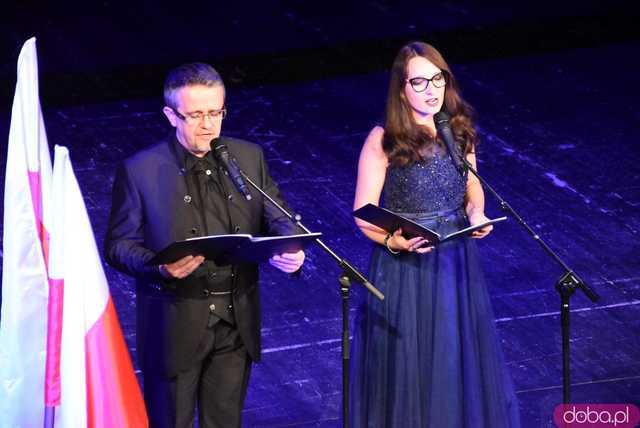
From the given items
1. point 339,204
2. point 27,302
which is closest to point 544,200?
point 339,204

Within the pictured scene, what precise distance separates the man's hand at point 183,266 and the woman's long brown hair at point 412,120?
1059mm

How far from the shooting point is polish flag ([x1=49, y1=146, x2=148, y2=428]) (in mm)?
3602

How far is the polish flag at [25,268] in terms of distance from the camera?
370 centimetres

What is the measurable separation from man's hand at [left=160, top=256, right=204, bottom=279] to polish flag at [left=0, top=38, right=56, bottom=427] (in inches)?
14.8

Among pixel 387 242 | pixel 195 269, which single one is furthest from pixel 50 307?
pixel 387 242

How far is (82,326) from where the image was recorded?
3635 mm

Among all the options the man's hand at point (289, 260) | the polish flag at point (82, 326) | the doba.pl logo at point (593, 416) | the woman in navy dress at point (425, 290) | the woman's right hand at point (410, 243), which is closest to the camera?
the polish flag at point (82, 326)

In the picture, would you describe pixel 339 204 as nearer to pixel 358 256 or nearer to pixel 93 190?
pixel 358 256

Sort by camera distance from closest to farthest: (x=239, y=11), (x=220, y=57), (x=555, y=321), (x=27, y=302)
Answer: (x=27, y=302)
(x=555, y=321)
(x=220, y=57)
(x=239, y=11)

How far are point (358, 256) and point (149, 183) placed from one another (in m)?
2.78

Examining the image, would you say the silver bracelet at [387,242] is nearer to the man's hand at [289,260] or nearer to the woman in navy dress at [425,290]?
the woman in navy dress at [425,290]

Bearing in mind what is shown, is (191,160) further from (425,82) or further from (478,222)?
(478,222)

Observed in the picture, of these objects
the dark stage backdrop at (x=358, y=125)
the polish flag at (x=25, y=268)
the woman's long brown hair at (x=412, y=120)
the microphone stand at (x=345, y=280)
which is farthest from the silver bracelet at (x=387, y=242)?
the polish flag at (x=25, y=268)

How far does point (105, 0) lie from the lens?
1051 cm
